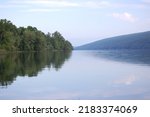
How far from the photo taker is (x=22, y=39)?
374 ft

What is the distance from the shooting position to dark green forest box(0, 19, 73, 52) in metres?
94.6

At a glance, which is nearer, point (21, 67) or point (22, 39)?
point (21, 67)

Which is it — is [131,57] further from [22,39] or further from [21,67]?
[22,39]

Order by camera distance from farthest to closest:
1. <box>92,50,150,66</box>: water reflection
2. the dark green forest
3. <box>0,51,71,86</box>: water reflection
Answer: the dark green forest < <box>92,50,150,66</box>: water reflection < <box>0,51,71,86</box>: water reflection

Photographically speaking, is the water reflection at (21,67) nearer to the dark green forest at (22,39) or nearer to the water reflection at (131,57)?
the water reflection at (131,57)

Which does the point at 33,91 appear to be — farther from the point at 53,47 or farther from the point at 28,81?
the point at 53,47

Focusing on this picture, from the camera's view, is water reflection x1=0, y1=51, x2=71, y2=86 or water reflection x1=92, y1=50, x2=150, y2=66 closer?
water reflection x1=0, y1=51, x2=71, y2=86

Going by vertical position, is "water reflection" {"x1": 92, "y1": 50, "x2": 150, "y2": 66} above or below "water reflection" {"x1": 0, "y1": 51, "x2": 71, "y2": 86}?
below

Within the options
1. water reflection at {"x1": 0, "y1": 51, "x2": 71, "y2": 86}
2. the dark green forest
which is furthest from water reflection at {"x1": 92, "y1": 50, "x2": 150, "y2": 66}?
the dark green forest

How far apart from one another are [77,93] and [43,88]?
116 inches

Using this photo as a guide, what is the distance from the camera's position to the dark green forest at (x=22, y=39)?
94.6 metres

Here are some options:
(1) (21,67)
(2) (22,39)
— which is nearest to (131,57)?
(1) (21,67)

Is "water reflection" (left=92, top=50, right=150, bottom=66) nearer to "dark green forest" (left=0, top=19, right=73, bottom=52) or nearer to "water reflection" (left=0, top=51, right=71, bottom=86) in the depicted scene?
"water reflection" (left=0, top=51, right=71, bottom=86)

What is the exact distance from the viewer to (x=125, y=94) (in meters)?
18.2
